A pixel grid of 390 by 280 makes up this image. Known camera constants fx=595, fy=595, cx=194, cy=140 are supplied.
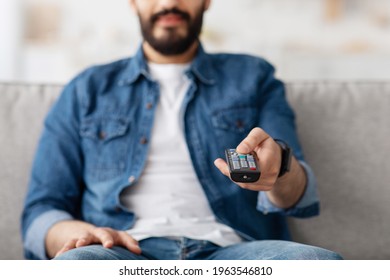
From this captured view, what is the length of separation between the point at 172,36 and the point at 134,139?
24 centimetres

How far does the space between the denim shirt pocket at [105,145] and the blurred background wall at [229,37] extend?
121 cm

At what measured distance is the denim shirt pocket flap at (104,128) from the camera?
1193 millimetres

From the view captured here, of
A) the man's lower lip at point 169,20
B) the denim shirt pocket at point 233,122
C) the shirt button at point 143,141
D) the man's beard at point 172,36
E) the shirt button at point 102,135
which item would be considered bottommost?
the shirt button at point 102,135

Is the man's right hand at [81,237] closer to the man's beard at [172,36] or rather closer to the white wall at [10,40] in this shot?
the man's beard at [172,36]

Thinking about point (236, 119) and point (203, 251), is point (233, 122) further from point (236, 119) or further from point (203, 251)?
point (203, 251)

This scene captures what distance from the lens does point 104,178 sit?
1.16 metres

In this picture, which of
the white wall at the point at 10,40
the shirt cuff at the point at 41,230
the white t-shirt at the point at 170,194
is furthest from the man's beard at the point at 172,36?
the white wall at the point at 10,40

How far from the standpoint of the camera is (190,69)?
1.23 m

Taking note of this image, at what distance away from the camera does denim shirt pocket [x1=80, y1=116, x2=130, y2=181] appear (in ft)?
3.84

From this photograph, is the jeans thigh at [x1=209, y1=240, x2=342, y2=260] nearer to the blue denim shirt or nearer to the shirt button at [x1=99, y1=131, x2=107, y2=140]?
the blue denim shirt
